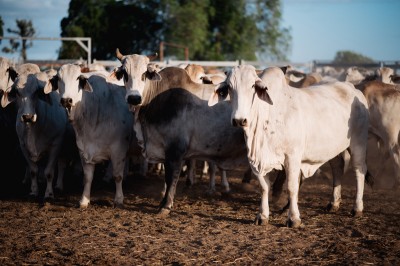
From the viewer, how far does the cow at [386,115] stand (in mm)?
10164

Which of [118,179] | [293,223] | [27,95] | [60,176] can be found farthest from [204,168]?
[293,223]

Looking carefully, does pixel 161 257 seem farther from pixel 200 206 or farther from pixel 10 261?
pixel 200 206

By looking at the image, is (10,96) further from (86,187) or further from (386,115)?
(386,115)

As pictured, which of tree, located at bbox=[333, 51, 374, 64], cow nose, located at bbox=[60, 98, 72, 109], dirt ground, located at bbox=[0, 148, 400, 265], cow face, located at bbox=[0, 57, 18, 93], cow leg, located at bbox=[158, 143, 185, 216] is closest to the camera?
dirt ground, located at bbox=[0, 148, 400, 265]

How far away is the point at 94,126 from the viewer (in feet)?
31.3

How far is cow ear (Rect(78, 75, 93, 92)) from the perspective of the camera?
30.6ft

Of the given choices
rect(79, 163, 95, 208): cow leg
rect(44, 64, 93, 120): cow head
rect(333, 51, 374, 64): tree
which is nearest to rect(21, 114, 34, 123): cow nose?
rect(44, 64, 93, 120): cow head

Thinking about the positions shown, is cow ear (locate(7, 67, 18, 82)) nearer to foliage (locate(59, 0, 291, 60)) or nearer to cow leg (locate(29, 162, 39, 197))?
cow leg (locate(29, 162, 39, 197))

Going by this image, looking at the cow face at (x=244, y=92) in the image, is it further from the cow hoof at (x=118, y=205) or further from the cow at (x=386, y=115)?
the cow at (x=386, y=115)

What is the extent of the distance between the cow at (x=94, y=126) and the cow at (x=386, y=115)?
13.2 feet

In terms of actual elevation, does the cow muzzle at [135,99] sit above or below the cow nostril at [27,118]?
above

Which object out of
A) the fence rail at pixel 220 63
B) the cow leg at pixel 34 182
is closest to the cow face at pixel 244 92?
the cow leg at pixel 34 182

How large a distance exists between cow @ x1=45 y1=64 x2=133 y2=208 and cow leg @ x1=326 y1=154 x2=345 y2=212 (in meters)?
3.21

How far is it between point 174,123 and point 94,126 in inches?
52.9
